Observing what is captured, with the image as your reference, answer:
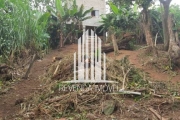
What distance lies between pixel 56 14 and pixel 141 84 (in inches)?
314

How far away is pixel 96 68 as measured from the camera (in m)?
5.30

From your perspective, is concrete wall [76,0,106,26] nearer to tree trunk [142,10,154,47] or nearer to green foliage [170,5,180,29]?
green foliage [170,5,180,29]

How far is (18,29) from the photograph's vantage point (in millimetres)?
6094

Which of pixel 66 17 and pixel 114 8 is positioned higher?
pixel 114 8

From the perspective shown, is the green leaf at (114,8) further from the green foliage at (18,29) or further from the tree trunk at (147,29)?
the green foliage at (18,29)

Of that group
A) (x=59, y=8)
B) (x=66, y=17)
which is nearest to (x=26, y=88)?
(x=59, y=8)

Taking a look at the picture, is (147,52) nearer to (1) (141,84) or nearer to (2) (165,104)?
(1) (141,84)

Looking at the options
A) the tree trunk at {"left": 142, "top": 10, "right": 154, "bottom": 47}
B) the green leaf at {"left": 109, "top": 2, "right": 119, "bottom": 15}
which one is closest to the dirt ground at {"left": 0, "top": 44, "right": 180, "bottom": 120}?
the tree trunk at {"left": 142, "top": 10, "right": 154, "bottom": 47}

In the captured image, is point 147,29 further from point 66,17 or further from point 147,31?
point 66,17

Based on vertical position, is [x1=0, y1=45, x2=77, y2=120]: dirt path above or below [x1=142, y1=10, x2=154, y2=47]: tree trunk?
below

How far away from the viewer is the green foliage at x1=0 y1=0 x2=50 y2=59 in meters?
6.00

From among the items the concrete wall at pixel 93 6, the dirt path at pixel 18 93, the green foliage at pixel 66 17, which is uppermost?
the concrete wall at pixel 93 6

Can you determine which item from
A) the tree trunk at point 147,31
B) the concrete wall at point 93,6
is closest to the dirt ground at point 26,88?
the tree trunk at point 147,31

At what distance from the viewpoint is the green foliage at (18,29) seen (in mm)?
6004
